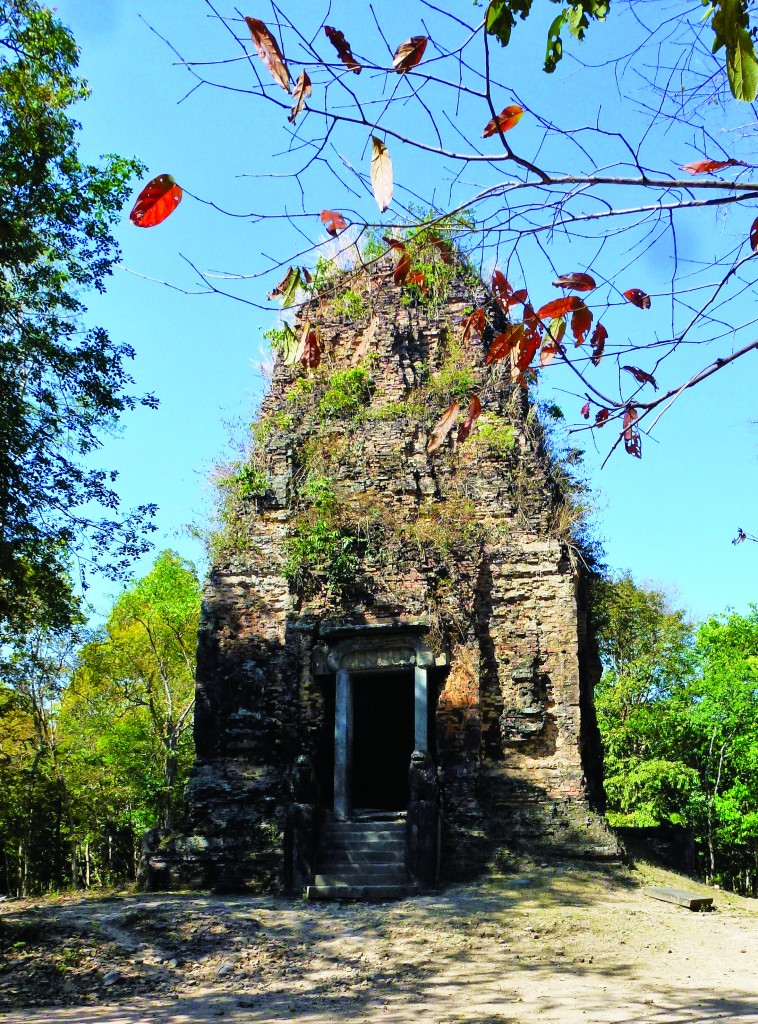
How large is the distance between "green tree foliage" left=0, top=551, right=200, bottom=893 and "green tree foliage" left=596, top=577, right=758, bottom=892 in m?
10.7

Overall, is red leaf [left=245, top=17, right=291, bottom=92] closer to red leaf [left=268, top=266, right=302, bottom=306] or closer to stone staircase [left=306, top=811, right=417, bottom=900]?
red leaf [left=268, top=266, right=302, bottom=306]

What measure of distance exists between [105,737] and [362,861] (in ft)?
42.0

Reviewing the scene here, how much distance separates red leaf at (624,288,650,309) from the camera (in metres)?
3.47

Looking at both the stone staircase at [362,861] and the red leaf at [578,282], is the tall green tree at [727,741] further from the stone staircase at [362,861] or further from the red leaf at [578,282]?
the red leaf at [578,282]

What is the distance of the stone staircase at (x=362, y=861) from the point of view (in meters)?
9.66

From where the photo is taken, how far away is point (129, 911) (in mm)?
8648

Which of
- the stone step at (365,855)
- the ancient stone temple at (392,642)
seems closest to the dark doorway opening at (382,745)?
the ancient stone temple at (392,642)

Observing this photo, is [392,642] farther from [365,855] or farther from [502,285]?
[502,285]

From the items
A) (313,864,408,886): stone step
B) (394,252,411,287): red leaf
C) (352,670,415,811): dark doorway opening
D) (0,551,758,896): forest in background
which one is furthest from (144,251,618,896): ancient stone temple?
(0,551,758,896): forest in background

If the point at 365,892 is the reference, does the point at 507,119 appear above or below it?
above

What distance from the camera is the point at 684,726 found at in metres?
23.1

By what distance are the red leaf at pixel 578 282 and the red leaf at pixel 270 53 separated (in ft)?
3.87

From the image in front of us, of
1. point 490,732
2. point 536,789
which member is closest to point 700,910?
point 536,789

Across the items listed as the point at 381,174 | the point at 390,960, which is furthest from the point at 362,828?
the point at 381,174
